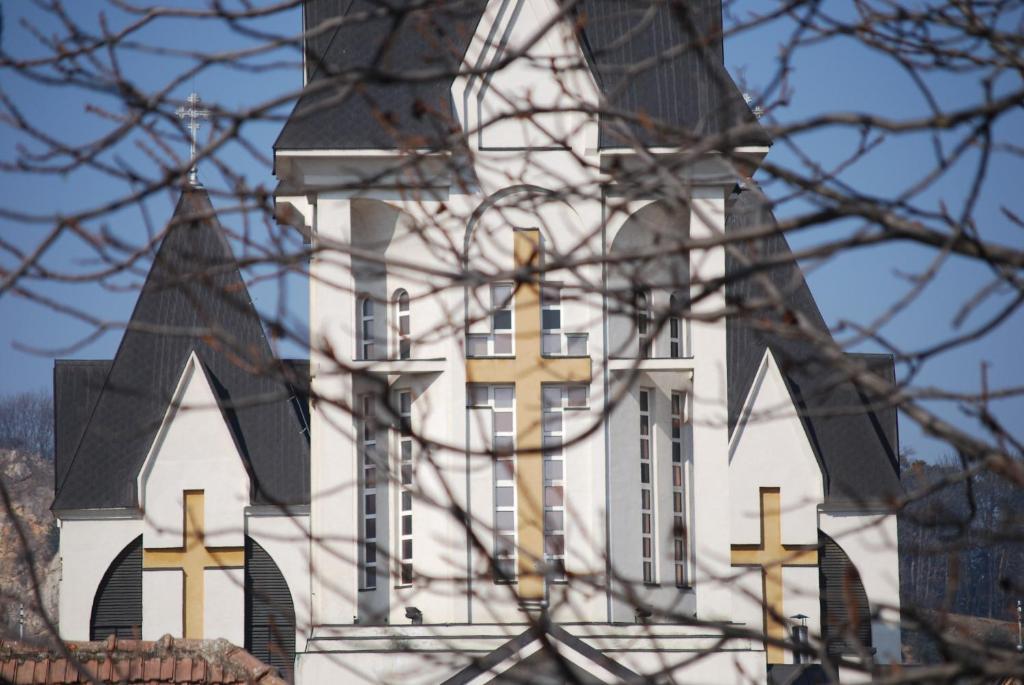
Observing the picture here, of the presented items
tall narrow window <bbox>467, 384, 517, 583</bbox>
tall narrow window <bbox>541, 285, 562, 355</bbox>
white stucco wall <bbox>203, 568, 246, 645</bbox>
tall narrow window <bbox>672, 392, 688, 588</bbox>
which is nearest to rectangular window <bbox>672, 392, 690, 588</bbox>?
tall narrow window <bbox>672, 392, 688, 588</bbox>

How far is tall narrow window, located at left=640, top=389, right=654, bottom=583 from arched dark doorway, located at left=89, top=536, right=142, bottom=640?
41.9 ft

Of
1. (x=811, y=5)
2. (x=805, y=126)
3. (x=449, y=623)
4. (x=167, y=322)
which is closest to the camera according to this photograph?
(x=805, y=126)

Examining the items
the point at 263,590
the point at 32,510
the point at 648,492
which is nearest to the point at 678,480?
the point at 648,492

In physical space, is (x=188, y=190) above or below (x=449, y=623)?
above

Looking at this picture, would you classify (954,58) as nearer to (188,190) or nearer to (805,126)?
(805,126)

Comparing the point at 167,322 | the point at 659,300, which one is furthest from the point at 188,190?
the point at 167,322

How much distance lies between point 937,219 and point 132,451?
3044cm

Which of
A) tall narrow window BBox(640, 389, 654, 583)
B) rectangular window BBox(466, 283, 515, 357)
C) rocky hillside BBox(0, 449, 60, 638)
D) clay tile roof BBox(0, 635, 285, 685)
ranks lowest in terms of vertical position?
rocky hillside BBox(0, 449, 60, 638)

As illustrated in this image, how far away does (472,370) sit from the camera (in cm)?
2188

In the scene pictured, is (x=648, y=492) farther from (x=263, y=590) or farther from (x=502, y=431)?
(x=263, y=590)

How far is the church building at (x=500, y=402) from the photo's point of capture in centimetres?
506

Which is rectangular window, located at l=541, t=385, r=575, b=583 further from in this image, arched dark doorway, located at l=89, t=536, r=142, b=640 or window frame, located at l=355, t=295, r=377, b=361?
arched dark doorway, located at l=89, t=536, r=142, b=640

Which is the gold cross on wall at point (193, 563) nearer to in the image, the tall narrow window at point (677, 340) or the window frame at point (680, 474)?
the window frame at point (680, 474)

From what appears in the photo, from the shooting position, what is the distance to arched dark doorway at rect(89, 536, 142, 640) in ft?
104
